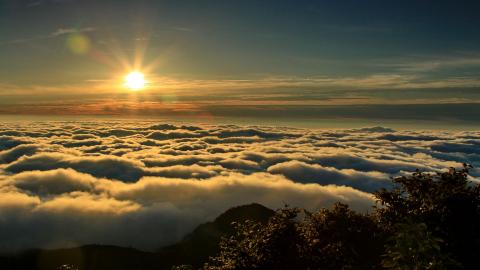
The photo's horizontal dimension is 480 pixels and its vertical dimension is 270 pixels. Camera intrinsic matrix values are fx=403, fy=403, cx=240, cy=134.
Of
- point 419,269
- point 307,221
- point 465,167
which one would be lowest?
point 307,221

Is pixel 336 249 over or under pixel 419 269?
under

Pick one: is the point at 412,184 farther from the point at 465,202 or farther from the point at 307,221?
the point at 307,221

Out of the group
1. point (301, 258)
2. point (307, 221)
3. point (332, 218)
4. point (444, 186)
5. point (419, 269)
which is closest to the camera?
point (419, 269)

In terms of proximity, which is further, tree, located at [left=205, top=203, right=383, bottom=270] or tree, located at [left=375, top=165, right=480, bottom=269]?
tree, located at [left=205, top=203, right=383, bottom=270]

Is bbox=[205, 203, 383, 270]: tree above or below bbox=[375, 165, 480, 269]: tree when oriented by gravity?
below

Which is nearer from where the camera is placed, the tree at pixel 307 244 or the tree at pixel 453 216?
the tree at pixel 453 216

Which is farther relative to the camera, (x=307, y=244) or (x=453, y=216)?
(x=307, y=244)

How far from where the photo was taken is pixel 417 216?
1426 inches

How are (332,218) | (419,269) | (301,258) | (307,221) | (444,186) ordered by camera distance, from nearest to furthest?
1. (419,269)
2. (444,186)
3. (301,258)
4. (332,218)
5. (307,221)

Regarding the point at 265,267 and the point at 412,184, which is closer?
the point at 265,267

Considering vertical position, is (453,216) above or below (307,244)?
above

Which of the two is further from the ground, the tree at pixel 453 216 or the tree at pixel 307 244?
the tree at pixel 453 216

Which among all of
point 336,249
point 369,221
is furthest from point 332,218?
point 336,249

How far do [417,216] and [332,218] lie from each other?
13.4 metres
